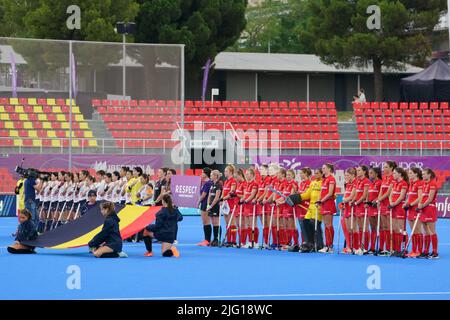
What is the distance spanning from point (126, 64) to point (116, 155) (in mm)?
4235

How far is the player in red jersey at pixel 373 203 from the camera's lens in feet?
74.9

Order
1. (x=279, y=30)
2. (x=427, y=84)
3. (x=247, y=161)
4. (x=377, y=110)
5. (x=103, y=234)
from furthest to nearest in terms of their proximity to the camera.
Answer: (x=279, y=30), (x=427, y=84), (x=377, y=110), (x=247, y=161), (x=103, y=234)

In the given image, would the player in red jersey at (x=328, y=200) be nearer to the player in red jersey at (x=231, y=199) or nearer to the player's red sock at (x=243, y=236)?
the player's red sock at (x=243, y=236)

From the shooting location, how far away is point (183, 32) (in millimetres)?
55594

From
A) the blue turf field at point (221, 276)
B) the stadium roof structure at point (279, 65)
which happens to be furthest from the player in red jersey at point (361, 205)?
the stadium roof structure at point (279, 65)

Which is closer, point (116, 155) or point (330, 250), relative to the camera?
point (330, 250)

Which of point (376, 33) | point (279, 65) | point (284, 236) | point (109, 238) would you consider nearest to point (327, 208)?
point (284, 236)

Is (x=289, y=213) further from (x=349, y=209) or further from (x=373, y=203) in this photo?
(x=373, y=203)

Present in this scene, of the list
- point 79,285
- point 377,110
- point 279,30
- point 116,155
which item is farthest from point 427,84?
point 79,285

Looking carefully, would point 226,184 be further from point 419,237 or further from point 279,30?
point 279,30

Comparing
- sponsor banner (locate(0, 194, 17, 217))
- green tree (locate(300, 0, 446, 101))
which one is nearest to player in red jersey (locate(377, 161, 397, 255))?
sponsor banner (locate(0, 194, 17, 217))

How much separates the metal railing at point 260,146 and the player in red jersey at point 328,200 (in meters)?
11.3

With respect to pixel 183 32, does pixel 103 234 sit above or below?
below

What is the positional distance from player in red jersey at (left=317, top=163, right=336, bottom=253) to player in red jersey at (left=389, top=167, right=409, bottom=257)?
1.49 meters
